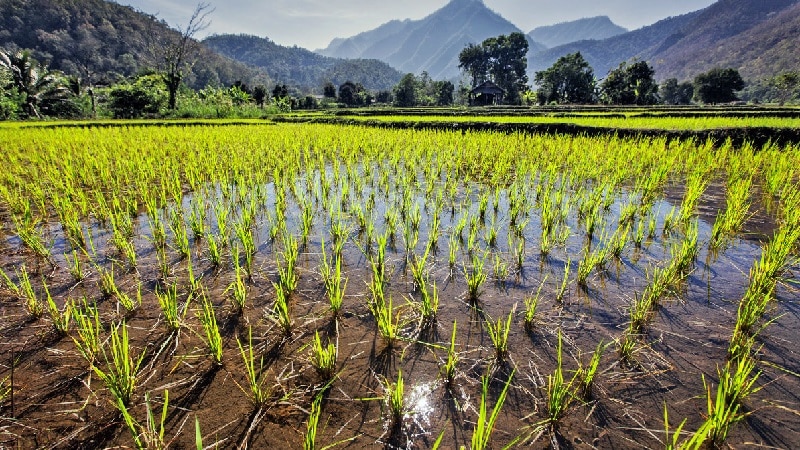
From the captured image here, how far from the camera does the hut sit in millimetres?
40656

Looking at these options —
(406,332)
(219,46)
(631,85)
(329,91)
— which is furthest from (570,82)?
(219,46)

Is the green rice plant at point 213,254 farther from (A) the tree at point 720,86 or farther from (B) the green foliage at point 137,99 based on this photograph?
→ (A) the tree at point 720,86

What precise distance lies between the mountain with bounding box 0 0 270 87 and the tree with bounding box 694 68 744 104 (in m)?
67.6

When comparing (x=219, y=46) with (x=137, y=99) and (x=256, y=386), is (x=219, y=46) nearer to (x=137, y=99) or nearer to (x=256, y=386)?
(x=137, y=99)

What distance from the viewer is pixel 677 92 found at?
5819cm

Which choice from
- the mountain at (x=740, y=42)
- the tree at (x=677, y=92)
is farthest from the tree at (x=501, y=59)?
the tree at (x=677, y=92)

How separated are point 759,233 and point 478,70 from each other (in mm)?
72553

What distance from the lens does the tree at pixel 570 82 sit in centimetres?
4400

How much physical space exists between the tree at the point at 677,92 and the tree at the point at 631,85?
75.0 ft

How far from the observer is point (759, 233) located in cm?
333

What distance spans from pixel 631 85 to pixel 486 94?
→ 51.8 ft

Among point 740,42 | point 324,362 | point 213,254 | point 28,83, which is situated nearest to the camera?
point 324,362

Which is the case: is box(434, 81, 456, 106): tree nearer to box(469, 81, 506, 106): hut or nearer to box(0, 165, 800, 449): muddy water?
box(469, 81, 506, 106): hut

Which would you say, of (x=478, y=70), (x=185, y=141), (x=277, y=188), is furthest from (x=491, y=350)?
(x=478, y=70)
